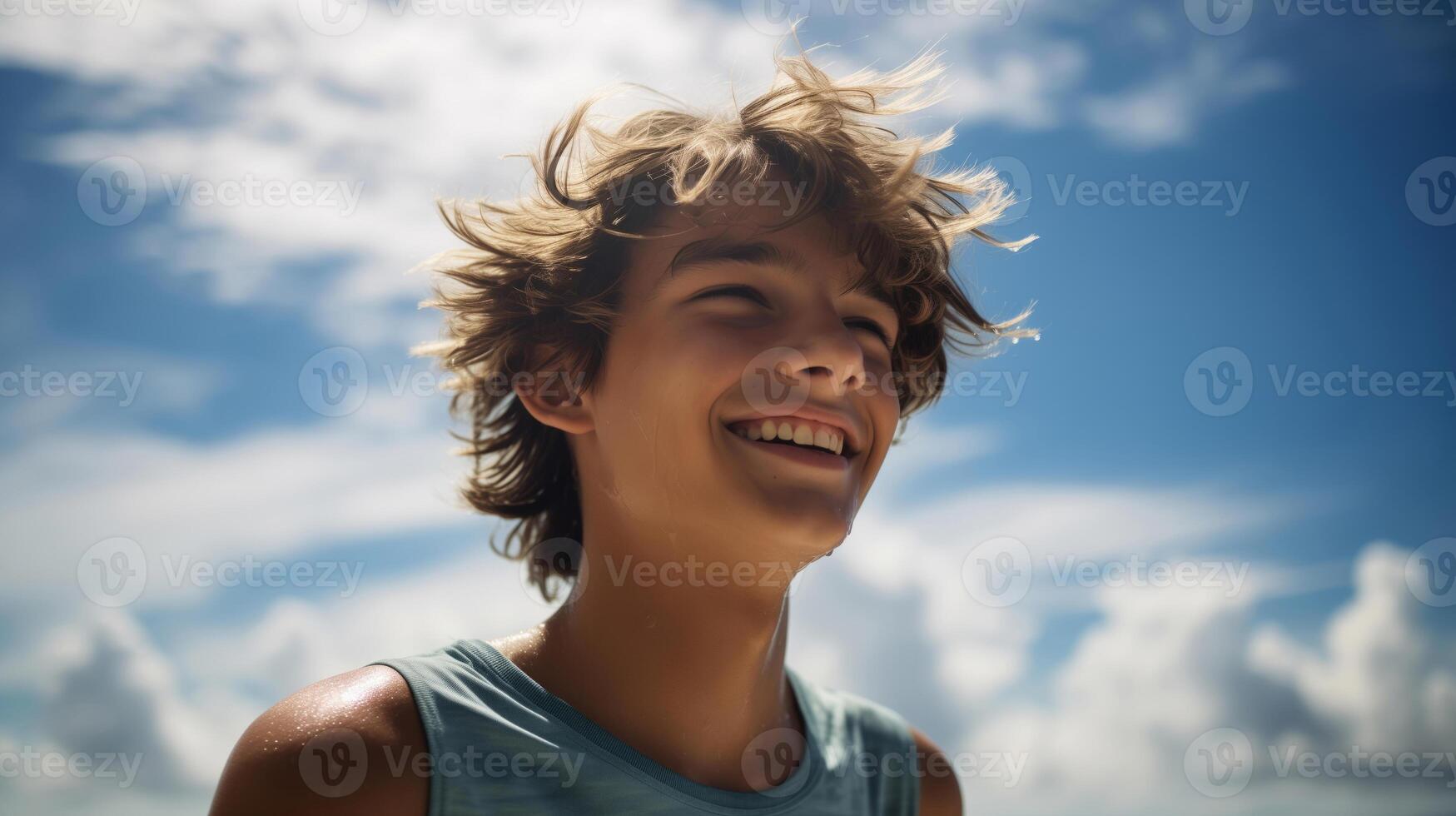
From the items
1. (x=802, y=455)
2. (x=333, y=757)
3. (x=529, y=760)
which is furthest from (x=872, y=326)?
(x=333, y=757)

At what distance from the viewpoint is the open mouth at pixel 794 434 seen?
2.22 m

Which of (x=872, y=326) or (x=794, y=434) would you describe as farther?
(x=872, y=326)

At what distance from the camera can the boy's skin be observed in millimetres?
2193

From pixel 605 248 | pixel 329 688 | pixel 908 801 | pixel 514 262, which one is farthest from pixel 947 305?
pixel 329 688

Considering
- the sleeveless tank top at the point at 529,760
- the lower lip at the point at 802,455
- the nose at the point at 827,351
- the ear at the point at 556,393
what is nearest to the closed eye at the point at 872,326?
the nose at the point at 827,351

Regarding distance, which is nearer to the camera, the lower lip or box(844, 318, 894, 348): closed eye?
the lower lip

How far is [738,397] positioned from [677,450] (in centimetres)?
18

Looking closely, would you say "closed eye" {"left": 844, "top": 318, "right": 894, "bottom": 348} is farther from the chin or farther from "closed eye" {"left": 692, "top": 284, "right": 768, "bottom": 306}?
the chin

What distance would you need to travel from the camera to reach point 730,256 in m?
2.31

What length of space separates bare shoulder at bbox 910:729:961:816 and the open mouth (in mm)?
1261

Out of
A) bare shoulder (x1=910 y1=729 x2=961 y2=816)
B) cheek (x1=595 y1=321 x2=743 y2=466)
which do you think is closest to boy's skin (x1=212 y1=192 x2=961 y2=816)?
cheek (x1=595 y1=321 x2=743 y2=466)

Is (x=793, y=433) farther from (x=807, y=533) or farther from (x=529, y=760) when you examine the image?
(x=529, y=760)

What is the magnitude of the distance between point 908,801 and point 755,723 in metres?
0.71

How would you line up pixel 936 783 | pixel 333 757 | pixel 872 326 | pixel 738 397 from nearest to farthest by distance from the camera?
1. pixel 333 757
2. pixel 738 397
3. pixel 872 326
4. pixel 936 783
